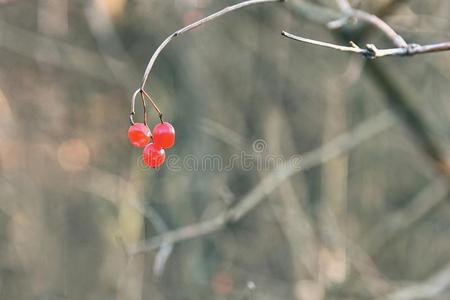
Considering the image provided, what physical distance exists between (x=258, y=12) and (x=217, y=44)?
42 cm

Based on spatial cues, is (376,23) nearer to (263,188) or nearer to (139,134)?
(139,134)

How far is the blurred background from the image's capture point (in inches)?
177

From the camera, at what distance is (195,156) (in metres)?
5.16

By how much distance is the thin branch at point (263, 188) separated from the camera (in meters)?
2.60

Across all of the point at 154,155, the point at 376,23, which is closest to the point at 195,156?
the point at 154,155

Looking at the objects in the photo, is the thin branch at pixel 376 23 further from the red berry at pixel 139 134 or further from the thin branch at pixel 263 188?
the thin branch at pixel 263 188

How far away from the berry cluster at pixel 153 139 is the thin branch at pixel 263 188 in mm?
806

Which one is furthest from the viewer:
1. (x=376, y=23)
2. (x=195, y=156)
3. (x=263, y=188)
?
(x=195, y=156)

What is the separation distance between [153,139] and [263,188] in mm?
1626

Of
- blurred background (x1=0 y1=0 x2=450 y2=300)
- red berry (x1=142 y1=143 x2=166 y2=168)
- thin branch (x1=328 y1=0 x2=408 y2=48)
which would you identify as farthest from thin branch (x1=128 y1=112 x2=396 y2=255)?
thin branch (x1=328 y1=0 x2=408 y2=48)

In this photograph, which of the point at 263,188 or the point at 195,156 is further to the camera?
the point at 195,156

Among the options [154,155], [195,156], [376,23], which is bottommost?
[154,155]

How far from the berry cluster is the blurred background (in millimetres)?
2352

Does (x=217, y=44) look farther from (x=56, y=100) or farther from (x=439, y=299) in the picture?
(x=439, y=299)
